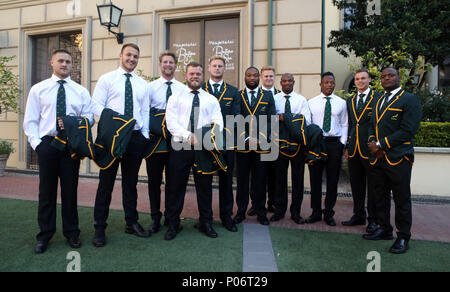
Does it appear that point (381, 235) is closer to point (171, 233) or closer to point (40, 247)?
point (171, 233)

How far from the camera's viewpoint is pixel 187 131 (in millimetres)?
3719

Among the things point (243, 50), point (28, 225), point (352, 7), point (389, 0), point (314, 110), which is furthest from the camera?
point (352, 7)

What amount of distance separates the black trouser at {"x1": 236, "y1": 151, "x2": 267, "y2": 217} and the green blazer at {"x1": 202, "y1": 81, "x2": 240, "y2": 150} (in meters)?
0.36

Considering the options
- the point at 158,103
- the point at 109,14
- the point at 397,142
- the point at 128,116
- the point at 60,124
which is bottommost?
the point at 397,142

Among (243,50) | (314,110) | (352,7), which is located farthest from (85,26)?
(352,7)

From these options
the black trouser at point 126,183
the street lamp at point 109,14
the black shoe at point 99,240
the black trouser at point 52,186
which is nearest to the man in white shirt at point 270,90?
the black trouser at point 126,183

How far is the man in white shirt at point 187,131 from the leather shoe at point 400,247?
2106 mm

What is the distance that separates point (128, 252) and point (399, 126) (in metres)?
3.44

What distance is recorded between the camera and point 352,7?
39.7ft

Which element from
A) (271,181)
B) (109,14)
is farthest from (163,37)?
(271,181)

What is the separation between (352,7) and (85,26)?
9804mm

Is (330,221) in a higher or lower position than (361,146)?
lower

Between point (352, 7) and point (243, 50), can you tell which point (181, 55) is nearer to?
point (243, 50)

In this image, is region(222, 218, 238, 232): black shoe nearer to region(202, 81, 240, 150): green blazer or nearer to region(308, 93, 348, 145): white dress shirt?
region(202, 81, 240, 150): green blazer
